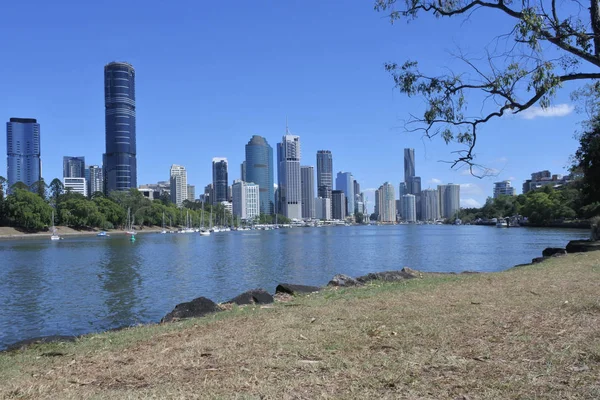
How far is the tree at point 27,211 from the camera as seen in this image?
4584 inches

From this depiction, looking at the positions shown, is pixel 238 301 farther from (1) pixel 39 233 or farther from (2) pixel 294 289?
(1) pixel 39 233

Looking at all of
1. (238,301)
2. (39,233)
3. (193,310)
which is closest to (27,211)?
(39,233)

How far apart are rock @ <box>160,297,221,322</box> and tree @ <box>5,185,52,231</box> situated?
118 metres

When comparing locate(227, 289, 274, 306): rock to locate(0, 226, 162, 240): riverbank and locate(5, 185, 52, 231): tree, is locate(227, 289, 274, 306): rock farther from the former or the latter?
locate(5, 185, 52, 231): tree

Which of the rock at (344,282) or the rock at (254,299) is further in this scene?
the rock at (344,282)

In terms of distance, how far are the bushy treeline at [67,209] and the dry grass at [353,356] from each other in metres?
123

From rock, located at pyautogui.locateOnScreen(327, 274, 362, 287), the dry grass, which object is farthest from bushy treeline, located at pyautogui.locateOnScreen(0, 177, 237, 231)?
the dry grass

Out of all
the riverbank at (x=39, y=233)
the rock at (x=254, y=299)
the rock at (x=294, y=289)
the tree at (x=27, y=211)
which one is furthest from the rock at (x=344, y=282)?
the tree at (x=27, y=211)

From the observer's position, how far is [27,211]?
116188 mm

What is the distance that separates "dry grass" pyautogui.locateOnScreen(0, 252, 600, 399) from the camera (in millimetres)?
5242

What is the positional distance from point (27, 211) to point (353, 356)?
127 m

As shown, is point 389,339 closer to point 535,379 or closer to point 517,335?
point 517,335

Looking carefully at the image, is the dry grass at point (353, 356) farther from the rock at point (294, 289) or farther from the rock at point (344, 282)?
the rock at point (344, 282)

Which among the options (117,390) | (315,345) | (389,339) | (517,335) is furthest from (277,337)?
(517,335)
